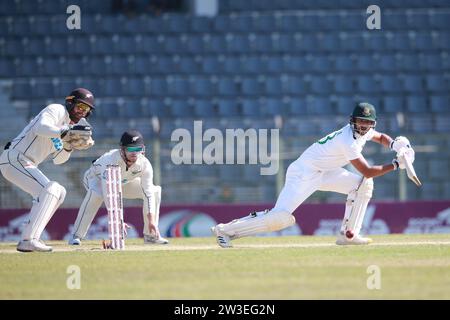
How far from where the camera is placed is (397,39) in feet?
82.5

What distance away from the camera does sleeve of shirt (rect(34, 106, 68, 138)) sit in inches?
475

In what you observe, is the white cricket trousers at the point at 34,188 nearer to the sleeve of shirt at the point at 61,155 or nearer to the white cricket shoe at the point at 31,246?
the white cricket shoe at the point at 31,246

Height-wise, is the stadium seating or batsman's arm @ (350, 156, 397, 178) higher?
the stadium seating

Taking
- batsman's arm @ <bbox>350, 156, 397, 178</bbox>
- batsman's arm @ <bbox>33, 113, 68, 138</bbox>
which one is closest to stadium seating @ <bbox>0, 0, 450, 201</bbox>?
batsman's arm @ <bbox>33, 113, 68, 138</bbox>

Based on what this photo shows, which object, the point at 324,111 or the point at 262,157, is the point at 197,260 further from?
the point at 324,111

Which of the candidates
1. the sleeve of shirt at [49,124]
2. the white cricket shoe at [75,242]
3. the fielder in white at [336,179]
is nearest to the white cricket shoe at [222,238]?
the fielder in white at [336,179]

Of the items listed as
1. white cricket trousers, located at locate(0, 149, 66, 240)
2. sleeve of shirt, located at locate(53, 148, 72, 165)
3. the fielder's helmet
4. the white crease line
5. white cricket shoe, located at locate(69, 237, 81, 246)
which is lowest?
the white crease line

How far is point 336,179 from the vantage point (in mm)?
12805

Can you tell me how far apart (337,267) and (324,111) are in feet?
41.9

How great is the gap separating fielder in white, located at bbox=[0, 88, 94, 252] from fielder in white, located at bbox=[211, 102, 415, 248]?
1963 millimetres

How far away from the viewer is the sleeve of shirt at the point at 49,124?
39.5 feet

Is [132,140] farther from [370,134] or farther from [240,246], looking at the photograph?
[370,134]

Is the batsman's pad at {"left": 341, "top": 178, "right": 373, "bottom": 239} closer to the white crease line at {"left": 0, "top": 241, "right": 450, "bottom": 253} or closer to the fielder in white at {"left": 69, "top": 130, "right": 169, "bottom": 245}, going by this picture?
the white crease line at {"left": 0, "top": 241, "right": 450, "bottom": 253}
